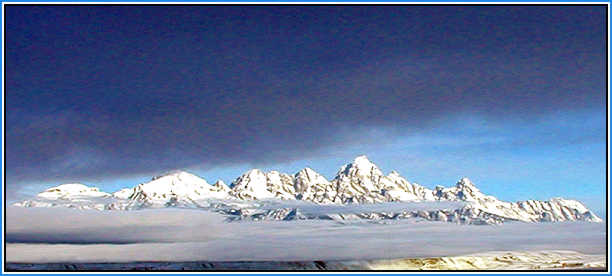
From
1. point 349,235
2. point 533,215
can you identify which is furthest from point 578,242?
point 349,235

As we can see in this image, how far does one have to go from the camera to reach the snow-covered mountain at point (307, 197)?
14.6 m

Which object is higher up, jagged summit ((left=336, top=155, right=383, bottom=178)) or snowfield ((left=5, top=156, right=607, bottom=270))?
jagged summit ((left=336, top=155, right=383, bottom=178))

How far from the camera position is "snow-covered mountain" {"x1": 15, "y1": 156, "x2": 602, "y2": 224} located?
1463 cm

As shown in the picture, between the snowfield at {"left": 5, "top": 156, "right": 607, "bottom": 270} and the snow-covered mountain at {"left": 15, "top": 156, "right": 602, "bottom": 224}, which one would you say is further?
the snow-covered mountain at {"left": 15, "top": 156, "right": 602, "bottom": 224}

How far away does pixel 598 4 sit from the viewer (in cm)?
1386

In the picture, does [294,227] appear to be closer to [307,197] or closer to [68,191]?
[307,197]

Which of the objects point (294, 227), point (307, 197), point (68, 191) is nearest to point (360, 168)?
point (307, 197)

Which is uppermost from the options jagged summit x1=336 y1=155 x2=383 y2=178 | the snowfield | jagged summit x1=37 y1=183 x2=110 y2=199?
jagged summit x1=336 y1=155 x2=383 y2=178

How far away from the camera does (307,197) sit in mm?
15867

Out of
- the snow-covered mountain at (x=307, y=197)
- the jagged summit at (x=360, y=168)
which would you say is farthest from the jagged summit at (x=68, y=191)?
the jagged summit at (x=360, y=168)

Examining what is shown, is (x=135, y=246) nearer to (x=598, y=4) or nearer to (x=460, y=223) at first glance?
(x=460, y=223)

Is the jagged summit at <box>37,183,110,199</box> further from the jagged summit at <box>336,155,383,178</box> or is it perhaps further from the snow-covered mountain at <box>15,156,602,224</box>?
the jagged summit at <box>336,155,383,178</box>

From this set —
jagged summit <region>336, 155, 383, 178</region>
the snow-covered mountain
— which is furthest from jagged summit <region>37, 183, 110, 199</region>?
jagged summit <region>336, 155, 383, 178</region>

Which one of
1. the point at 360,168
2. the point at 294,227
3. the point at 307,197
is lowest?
the point at 294,227
